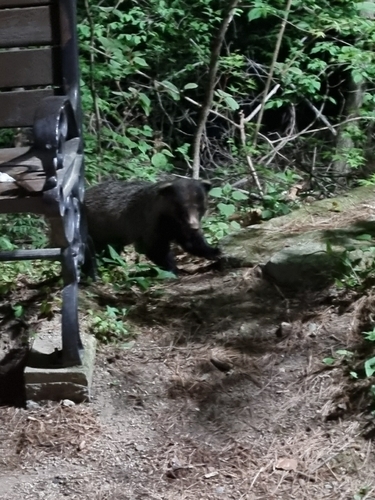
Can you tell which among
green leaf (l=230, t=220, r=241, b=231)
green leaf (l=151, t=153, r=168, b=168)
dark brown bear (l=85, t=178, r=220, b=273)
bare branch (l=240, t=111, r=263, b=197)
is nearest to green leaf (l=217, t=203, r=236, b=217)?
green leaf (l=230, t=220, r=241, b=231)

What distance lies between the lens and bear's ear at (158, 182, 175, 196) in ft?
18.5

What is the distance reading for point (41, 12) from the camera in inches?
152

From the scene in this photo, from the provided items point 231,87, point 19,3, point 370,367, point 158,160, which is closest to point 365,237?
point 370,367

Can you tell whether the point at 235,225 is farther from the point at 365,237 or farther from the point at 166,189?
the point at 365,237

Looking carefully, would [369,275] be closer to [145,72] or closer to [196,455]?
[196,455]

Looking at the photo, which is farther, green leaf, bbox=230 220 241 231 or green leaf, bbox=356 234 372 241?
green leaf, bbox=230 220 241 231

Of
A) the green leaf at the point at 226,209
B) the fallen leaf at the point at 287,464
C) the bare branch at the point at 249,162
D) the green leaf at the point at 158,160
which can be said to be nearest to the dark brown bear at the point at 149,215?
the green leaf at the point at 226,209

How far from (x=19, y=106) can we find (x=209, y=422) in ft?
7.09

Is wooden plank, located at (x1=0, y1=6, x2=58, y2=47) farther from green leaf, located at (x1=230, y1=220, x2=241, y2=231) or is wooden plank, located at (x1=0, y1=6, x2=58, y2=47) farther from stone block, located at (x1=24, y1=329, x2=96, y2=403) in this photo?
green leaf, located at (x1=230, y1=220, x2=241, y2=231)

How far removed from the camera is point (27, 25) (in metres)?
3.88

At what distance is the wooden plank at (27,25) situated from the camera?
3.86 meters

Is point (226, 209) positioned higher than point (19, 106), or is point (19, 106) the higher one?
point (19, 106)

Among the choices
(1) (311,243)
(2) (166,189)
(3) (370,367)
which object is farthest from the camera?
(2) (166,189)

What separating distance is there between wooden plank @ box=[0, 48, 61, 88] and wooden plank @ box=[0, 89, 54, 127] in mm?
58
